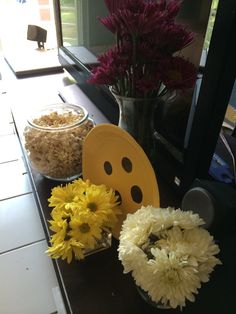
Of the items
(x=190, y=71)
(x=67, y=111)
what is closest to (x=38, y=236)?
(x=67, y=111)

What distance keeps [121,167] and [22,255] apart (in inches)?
Result: 14.6

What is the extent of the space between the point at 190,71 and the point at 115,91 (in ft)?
0.44

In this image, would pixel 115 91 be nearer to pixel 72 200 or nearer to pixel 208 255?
pixel 72 200

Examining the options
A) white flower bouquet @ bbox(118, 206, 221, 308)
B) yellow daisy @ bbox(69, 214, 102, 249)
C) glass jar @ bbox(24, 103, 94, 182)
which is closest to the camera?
white flower bouquet @ bbox(118, 206, 221, 308)

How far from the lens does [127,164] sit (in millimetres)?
458

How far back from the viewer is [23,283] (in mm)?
607

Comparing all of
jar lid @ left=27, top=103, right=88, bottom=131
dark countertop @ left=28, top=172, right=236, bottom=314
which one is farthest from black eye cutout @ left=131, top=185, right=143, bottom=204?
jar lid @ left=27, top=103, right=88, bottom=131

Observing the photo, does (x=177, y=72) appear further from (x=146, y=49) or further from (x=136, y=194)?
(x=136, y=194)

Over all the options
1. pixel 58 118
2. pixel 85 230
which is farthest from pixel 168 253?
pixel 58 118

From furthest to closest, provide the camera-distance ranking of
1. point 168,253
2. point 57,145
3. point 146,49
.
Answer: point 57,145
point 146,49
point 168,253

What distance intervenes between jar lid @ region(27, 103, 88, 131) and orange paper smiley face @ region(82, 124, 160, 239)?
0.34 ft

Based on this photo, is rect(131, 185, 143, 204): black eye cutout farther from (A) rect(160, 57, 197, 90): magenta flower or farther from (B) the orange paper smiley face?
(A) rect(160, 57, 197, 90): magenta flower

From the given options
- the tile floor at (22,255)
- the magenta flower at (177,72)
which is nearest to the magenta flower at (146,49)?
the magenta flower at (177,72)

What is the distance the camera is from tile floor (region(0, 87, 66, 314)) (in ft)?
1.89
